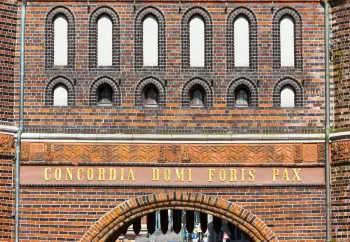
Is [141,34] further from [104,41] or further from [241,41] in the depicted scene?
[241,41]

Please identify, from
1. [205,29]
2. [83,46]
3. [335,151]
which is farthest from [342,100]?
[83,46]

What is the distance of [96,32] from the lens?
2677 centimetres

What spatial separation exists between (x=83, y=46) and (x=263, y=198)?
5057mm

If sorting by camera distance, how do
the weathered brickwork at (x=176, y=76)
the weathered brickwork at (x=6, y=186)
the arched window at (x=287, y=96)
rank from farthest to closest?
1. the arched window at (x=287, y=96)
2. the weathered brickwork at (x=176, y=76)
3. the weathered brickwork at (x=6, y=186)

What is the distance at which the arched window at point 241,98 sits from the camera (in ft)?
87.3

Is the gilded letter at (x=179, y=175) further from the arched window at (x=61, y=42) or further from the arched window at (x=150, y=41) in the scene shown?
the arched window at (x=61, y=42)

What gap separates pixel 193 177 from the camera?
26.1 m

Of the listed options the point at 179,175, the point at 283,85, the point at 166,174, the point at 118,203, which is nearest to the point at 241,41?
the point at 283,85

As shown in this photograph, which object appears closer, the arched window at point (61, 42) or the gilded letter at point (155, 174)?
the gilded letter at point (155, 174)

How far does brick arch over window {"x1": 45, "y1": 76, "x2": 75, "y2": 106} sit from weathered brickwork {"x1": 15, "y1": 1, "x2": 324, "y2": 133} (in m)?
0.05

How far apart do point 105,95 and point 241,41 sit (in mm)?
3180

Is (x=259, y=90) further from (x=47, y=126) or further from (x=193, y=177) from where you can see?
(x=47, y=126)

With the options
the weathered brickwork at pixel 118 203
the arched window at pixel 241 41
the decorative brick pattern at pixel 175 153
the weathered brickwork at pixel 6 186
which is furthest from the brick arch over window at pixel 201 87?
the weathered brickwork at pixel 6 186

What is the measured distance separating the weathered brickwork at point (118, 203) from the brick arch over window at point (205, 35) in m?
2.81
